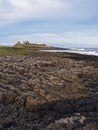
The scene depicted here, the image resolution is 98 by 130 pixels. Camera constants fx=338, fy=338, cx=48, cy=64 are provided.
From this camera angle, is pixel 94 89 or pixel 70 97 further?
pixel 94 89

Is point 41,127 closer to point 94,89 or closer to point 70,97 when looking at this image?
point 70,97

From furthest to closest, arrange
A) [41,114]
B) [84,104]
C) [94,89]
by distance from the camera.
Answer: [94,89] < [84,104] < [41,114]

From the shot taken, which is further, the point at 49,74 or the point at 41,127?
the point at 49,74

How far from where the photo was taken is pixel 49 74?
85.5 feet

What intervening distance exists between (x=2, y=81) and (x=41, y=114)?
5.83m

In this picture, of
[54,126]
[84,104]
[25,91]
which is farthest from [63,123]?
[25,91]

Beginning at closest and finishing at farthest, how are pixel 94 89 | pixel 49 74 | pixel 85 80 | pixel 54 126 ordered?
1. pixel 54 126
2. pixel 94 89
3. pixel 85 80
4. pixel 49 74

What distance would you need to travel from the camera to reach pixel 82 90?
20.5m

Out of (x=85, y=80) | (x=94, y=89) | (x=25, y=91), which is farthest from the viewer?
(x=85, y=80)

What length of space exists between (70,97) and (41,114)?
2204 mm

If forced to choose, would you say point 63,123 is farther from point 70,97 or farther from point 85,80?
point 85,80

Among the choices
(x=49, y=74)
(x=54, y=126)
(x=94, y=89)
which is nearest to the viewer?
(x=54, y=126)

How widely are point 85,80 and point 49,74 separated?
122 inches

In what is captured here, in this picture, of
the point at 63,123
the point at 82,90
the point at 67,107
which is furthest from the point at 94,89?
the point at 63,123
